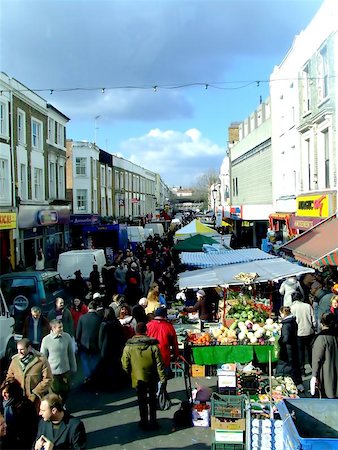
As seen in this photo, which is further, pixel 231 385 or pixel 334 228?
pixel 334 228

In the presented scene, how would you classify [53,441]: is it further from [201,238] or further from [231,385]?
[201,238]

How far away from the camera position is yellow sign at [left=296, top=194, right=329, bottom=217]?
55.0 ft

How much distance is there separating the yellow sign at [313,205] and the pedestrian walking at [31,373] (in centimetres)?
1221

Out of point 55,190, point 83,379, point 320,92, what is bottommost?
point 83,379

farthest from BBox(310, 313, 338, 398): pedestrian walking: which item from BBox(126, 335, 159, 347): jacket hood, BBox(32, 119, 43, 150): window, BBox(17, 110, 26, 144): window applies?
BBox(32, 119, 43, 150): window

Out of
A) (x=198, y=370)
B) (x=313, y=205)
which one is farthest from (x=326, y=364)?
(x=313, y=205)

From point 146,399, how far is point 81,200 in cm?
3832

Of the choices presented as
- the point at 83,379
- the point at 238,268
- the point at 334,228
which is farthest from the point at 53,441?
the point at 334,228

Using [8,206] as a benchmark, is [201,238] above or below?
below

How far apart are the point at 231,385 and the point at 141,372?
1398 mm

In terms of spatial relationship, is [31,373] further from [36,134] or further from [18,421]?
[36,134]

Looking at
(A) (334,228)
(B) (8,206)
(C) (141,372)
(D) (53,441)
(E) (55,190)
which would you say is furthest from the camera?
(E) (55,190)

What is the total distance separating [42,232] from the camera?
31062mm

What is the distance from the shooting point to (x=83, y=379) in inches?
385
